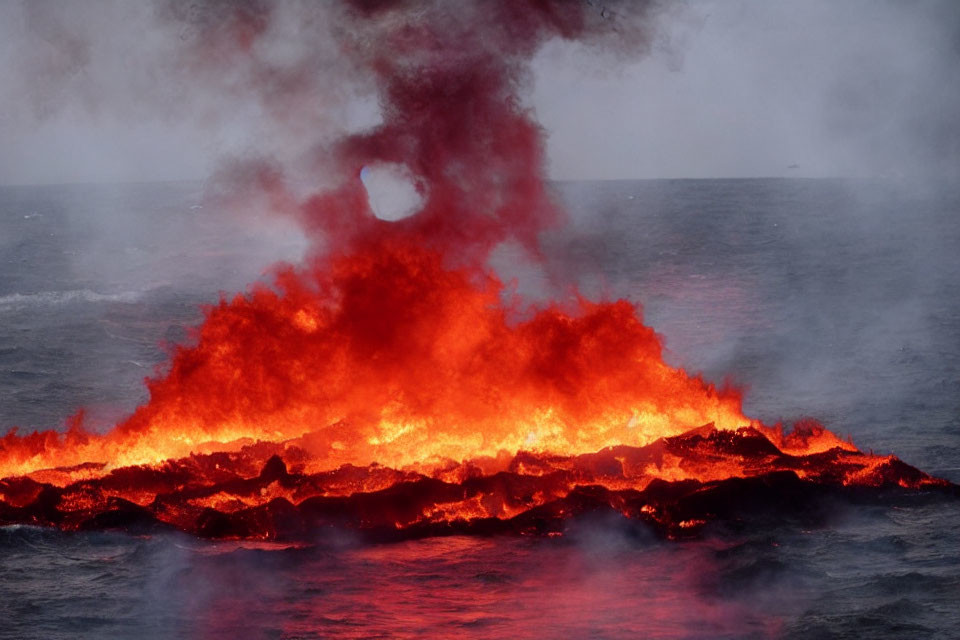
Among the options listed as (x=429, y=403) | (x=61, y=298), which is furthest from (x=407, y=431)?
(x=61, y=298)

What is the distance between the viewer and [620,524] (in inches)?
764

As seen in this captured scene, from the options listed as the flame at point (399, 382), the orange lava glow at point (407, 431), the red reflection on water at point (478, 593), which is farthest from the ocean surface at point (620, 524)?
the flame at point (399, 382)

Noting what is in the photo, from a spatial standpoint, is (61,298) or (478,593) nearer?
(478,593)

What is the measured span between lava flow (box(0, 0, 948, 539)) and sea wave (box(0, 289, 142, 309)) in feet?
132

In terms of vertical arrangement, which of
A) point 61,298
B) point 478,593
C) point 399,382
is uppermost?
point 61,298

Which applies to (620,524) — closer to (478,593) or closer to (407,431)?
(478,593)

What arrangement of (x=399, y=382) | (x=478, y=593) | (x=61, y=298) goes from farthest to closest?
(x=61, y=298) < (x=399, y=382) < (x=478, y=593)

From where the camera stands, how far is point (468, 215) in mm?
23766

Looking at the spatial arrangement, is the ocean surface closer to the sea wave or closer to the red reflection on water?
the red reflection on water

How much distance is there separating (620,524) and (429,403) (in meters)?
4.82

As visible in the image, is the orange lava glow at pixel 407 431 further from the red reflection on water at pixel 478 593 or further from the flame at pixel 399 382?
the red reflection on water at pixel 478 593

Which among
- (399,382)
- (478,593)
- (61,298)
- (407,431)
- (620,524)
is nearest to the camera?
(478,593)

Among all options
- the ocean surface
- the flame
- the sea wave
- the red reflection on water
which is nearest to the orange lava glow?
the flame

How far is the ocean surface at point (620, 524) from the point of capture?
16000 millimetres
